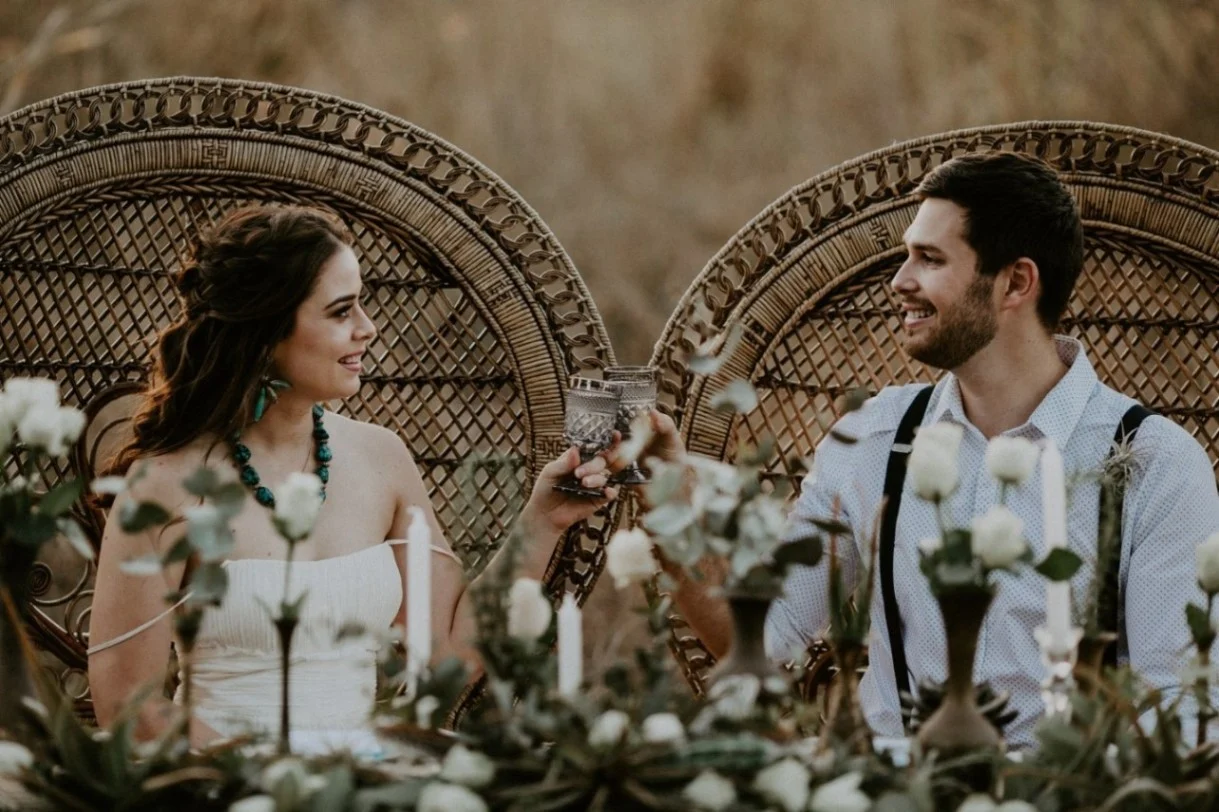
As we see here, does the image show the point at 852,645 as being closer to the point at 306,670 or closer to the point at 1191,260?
the point at 306,670

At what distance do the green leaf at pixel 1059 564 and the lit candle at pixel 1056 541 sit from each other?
0.02 meters

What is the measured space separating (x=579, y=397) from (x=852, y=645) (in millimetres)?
A: 717

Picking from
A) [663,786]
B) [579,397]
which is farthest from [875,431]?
[663,786]

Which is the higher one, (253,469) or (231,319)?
(231,319)

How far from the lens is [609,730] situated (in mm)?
1304

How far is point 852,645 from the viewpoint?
4.87 feet

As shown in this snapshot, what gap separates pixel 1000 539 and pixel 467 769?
0.49 m

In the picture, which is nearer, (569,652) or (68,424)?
(569,652)

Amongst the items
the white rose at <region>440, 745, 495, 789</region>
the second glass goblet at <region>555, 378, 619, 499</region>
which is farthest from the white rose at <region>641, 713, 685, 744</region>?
the second glass goblet at <region>555, 378, 619, 499</region>

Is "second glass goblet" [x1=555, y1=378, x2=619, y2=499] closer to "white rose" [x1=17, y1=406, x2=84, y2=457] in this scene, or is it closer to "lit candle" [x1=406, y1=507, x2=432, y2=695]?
"lit candle" [x1=406, y1=507, x2=432, y2=695]

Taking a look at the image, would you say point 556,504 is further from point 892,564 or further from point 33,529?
point 33,529

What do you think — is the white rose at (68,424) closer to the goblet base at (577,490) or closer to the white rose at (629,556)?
the white rose at (629,556)

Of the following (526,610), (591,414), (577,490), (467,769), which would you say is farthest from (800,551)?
(577,490)

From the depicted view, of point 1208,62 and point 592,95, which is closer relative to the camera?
point 1208,62
